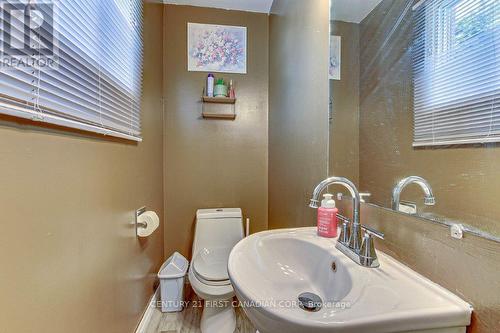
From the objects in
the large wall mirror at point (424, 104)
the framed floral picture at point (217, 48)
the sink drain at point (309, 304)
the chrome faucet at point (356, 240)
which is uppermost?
the framed floral picture at point (217, 48)

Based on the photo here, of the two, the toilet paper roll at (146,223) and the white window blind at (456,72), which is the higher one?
the white window blind at (456,72)

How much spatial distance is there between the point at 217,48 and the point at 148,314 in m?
2.20

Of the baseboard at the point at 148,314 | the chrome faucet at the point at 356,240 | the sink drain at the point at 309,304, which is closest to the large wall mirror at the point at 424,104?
the chrome faucet at the point at 356,240

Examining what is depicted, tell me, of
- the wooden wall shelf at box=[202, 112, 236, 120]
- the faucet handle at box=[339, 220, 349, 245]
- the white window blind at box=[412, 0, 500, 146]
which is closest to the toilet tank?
the wooden wall shelf at box=[202, 112, 236, 120]

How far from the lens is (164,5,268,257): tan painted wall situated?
2.03 m

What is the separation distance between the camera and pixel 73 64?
79 cm

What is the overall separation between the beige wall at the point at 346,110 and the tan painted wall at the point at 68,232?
42.1 inches

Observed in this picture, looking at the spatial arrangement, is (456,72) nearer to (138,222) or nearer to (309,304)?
(309,304)

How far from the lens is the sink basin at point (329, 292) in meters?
0.48

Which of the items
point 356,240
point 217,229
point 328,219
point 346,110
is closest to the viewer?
point 356,240

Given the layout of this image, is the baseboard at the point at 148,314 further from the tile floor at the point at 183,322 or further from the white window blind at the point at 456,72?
the white window blind at the point at 456,72

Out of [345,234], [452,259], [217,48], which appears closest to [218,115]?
[217,48]

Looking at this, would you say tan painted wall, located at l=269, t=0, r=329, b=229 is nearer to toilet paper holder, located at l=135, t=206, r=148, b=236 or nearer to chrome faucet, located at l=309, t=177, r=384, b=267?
chrome faucet, located at l=309, t=177, r=384, b=267

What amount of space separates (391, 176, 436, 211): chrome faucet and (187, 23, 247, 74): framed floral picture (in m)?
1.73
